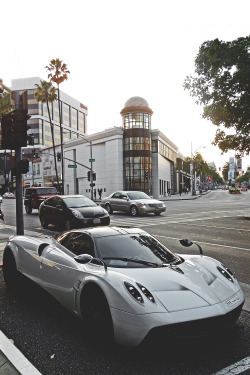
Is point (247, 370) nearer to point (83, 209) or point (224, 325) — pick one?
point (224, 325)

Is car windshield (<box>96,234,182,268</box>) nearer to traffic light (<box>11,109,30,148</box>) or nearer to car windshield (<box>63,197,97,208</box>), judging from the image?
traffic light (<box>11,109,30,148</box>)

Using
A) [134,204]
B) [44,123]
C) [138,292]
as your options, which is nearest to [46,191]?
[134,204]

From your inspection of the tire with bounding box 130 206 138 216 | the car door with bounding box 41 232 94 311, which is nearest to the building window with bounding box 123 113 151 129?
the tire with bounding box 130 206 138 216

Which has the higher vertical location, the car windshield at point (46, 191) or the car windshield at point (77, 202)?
the car windshield at point (46, 191)

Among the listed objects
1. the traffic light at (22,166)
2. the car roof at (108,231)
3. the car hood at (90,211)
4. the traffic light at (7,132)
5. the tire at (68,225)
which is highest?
the traffic light at (7,132)

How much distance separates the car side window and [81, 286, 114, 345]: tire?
0.66 metres

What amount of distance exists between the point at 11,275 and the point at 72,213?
781 centimetres

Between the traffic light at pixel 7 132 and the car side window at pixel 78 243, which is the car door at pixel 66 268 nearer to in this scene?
the car side window at pixel 78 243

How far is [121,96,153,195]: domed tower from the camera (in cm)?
5606

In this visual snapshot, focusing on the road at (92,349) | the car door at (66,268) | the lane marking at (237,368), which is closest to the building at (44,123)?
the car door at (66,268)

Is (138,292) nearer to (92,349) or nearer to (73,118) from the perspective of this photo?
(92,349)

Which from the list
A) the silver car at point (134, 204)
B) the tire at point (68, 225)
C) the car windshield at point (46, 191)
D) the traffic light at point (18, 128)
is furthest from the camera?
the car windshield at point (46, 191)

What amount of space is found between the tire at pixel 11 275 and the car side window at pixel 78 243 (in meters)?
1.14

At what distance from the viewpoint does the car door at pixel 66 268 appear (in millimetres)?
3914
